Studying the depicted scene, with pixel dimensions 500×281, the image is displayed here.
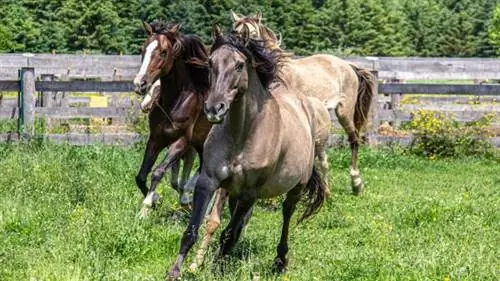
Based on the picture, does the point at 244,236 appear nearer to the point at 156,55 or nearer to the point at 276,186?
the point at 276,186

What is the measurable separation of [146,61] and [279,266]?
296 cm

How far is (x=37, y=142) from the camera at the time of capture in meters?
14.0

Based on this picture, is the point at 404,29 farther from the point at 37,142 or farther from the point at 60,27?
the point at 37,142

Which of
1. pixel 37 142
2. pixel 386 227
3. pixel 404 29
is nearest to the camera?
pixel 386 227

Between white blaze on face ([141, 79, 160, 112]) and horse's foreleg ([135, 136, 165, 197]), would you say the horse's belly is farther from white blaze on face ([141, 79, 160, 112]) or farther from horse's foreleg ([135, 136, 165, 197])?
white blaze on face ([141, 79, 160, 112])

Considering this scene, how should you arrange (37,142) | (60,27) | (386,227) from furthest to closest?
(60,27)
(37,142)
(386,227)

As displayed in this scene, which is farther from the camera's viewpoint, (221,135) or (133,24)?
(133,24)

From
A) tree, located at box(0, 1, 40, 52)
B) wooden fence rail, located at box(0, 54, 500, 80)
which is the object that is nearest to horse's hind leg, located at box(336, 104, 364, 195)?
wooden fence rail, located at box(0, 54, 500, 80)

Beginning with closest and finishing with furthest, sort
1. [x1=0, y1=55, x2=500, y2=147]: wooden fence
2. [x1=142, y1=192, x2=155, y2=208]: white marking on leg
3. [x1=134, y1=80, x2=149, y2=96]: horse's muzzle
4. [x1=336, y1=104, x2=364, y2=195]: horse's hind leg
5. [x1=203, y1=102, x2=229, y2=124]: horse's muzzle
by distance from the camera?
[x1=203, y1=102, x2=229, y2=124]: horse's muzzle → [x1=134, y1=80, x2=149, y2=96]: horse's muzzle → [x1=142, y1=192, x2=155, y2=208]: white marking on leg → [x1=336, y1=104, x2=364, y2=195]: horse's hind leg → [x1=0, y1=55, x2=500, y2=147]: wooden fence

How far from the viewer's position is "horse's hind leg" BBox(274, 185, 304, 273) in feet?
24.5

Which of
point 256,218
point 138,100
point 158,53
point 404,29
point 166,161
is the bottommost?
point 404,29

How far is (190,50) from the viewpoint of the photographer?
9789 millimetres

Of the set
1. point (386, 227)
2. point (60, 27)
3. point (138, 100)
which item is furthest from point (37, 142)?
point (60, 27)

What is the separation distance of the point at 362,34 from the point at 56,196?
59.1m
